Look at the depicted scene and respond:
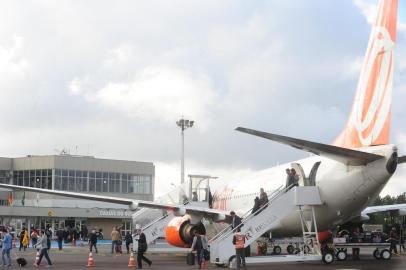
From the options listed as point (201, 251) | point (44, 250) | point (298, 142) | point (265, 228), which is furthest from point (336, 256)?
point (44, 250)

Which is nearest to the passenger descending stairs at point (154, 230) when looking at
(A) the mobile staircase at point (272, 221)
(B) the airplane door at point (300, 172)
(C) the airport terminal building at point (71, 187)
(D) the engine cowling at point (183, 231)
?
(D) the engine cowling at point (183, 231)

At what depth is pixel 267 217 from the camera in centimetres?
2141

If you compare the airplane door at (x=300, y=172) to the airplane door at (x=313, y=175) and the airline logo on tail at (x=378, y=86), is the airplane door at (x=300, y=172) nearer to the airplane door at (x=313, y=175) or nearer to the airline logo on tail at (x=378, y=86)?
the airplane door at (x=313, y=175)

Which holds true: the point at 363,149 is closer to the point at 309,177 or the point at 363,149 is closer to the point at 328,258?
the point at 309,177

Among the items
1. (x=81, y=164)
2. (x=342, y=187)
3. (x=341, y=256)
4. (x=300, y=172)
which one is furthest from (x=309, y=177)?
(x=81, y=164)

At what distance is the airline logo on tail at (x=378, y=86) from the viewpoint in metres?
20.0

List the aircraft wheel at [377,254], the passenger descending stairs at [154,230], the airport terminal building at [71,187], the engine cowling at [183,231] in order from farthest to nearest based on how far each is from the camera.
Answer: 1. the airport terminal building at [71,187]
2. the passenger descending stairs at [154,230]
3. the engine cowling at [183,231]
4. the aircraft wheel at [377,254]

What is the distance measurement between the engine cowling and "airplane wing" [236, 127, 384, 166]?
8.60m

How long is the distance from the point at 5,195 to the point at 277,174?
57.3 metres

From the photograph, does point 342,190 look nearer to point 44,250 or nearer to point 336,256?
point 336,256

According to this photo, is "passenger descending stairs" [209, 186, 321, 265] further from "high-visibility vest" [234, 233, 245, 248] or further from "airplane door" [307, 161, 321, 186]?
"high-visibility vest" [234, 233, 245, 248]

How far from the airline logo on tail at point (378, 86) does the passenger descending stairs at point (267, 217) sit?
2.32 m

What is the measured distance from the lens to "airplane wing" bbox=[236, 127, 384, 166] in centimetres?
1766

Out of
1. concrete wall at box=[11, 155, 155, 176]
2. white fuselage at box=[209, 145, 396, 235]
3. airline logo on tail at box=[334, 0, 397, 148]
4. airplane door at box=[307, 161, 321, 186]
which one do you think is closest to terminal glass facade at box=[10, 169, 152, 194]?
concrete wall at box=[11, 155, 155, 176]
